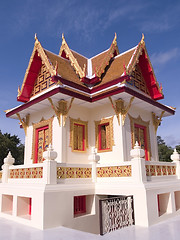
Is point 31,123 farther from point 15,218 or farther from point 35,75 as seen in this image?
point 15,218

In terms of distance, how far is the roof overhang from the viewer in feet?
27.1

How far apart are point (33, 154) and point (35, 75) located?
3726 mm

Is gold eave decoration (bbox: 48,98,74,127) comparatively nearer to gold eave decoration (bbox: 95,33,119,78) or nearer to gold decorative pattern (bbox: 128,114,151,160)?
gold eave decoration (bbox: 95,33,119,78)

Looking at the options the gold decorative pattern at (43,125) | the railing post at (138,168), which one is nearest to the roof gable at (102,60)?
the gold decorative pattern at (43,125)

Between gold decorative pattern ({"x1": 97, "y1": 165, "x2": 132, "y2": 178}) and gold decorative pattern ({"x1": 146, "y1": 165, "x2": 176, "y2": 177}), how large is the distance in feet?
2.24

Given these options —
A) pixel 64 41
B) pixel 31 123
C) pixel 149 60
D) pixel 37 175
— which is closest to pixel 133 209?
pixel 37 175

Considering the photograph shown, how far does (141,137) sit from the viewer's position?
9969 mm

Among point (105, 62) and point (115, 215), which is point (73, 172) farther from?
point (105, 62)

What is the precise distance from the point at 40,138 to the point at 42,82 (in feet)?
8.28

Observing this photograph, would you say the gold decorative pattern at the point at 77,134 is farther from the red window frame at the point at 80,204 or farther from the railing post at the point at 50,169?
the railing post at the point at 50,169

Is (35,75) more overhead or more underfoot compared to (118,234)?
more overhead

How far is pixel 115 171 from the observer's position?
718 cm

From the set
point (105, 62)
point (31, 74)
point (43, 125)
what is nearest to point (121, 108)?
point (105, 62)

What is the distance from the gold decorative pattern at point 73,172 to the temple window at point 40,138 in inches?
98.5
